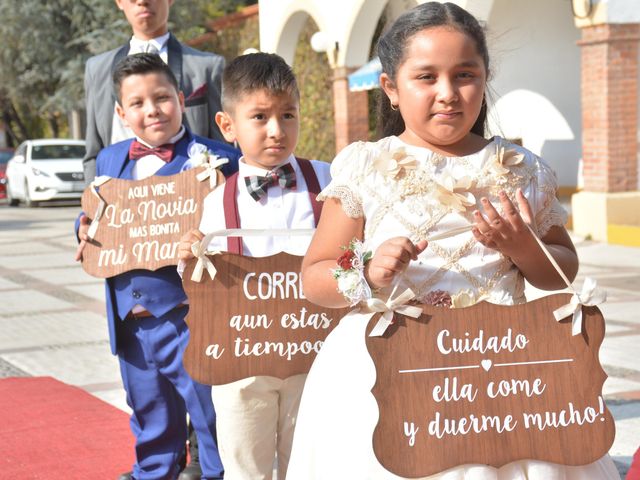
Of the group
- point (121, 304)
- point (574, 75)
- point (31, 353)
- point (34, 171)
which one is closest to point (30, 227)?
point (34, 171)

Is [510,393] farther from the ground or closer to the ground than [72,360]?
farther from the ground

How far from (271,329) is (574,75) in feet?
48.4

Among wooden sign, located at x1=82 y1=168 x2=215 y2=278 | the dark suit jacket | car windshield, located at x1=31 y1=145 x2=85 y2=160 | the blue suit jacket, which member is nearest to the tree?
car windshield, located at x1=31 y1=145 x2=85 y2=160

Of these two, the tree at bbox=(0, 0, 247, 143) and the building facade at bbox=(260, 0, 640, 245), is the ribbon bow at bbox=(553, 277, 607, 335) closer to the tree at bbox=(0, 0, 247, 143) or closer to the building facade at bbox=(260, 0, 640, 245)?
the building facade at bbox=(260, 0, 640, 245)

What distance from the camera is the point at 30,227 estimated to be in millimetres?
19969

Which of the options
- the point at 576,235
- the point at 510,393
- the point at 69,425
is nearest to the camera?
the point at 510,393

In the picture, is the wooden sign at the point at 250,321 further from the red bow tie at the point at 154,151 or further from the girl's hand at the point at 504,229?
the girl's hand at the point at 504,229

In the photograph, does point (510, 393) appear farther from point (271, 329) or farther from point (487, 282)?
point (271, 329)

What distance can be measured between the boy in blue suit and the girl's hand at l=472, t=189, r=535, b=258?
1.87 m

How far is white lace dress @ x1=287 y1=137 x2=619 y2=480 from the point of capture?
2.49 m

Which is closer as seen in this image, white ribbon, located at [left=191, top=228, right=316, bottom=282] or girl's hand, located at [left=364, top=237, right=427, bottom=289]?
girl's hand, located at [left=364, top=237, right=427, bottom=289]

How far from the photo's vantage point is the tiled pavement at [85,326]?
19.8 ft

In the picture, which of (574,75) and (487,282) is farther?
(574,75)

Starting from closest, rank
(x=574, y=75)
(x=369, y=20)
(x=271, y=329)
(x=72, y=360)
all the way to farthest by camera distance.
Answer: (x=271, y=329)
(x=72, y=360)
(x=574, y=75)
(x=369, y=20)
